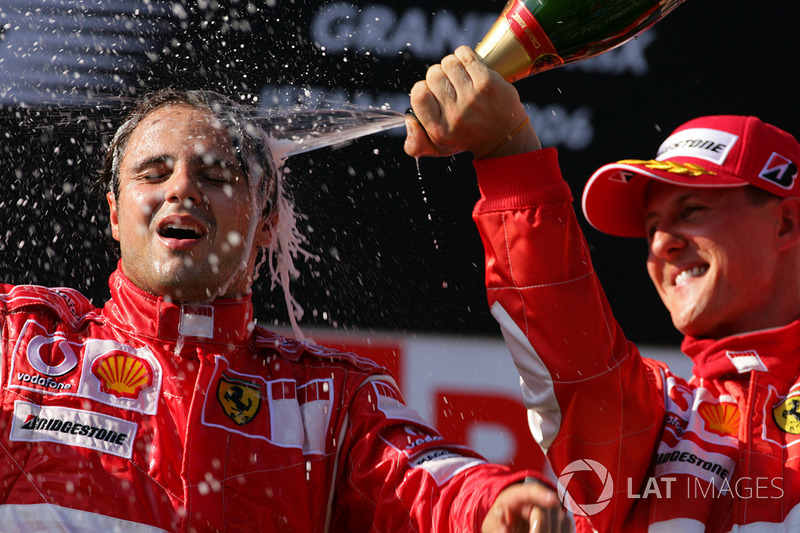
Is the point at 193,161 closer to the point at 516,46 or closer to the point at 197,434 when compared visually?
the point at 197,434

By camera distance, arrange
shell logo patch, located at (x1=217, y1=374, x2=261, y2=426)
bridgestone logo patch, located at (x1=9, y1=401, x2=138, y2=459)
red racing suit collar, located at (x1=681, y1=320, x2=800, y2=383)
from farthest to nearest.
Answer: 1. red racing suit collar, located at (x1=681, y1=320, x2=800, y2=383)
2. shell logo patch, located at (x1=217, y1=374, x2=261, y2=426)
3. bridgestone logo patch, located at (x1=9, y1=401, x2=138, y2=459)

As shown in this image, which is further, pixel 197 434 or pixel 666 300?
pixel 666 300

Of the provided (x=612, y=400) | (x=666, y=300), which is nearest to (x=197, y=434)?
(x=612, y=400)

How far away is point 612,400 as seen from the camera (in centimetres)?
138

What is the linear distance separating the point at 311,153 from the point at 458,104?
1134 mm

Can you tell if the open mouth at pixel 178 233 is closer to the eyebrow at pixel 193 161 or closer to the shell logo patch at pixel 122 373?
the eyebrow at pixel 193 161

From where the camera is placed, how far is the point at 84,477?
4.48ft

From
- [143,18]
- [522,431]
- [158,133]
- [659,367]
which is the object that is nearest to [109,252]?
[143,18]

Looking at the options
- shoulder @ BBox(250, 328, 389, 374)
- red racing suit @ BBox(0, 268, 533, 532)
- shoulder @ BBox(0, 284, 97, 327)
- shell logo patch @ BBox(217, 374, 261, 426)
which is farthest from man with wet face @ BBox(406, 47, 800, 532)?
shoulder @ BBox(0, 284, 97, 327)

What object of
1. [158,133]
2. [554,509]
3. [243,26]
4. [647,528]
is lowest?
[647,528]

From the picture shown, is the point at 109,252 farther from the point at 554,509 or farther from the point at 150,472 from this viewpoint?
the point at 554,509

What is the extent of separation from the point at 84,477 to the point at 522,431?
4.47ft

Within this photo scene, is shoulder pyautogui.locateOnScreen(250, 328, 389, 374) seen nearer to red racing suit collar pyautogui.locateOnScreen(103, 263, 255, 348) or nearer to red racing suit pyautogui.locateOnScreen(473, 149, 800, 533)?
red racing suit collar pyautogui.locateOnScreen(103, 263, 255, 348)

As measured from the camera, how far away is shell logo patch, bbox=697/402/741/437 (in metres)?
1.58
